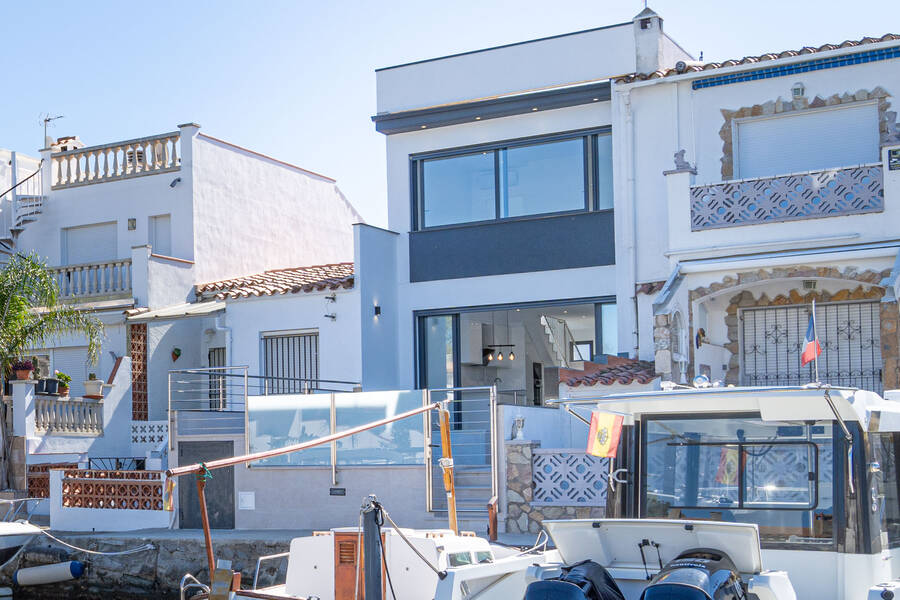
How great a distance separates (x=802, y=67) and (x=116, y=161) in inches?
611

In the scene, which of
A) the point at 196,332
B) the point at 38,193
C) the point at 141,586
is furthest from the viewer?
the point at 38,193

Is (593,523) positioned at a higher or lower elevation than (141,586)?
higher

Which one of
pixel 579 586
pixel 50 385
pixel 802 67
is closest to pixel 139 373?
pixel 50 385

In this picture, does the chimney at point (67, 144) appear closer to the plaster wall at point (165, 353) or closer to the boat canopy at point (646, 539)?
the plaster wall at point (165, 353)

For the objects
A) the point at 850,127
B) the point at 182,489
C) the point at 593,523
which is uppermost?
the point at 850,127

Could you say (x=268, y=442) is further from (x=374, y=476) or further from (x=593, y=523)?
(x=593, y=523)

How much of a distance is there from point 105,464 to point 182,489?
14.3 feet

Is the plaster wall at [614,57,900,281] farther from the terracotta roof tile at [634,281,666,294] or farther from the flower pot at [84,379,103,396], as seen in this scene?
the flower pot at [84,379,103,396]

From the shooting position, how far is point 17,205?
2719 cm

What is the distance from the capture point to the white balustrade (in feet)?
72.9

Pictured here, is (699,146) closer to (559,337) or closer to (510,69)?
(510,69)

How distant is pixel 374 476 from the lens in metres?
18.2

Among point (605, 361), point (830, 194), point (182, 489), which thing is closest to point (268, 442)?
point (182, 489)

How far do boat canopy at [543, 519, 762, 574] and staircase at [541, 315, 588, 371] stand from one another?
16.1 m
